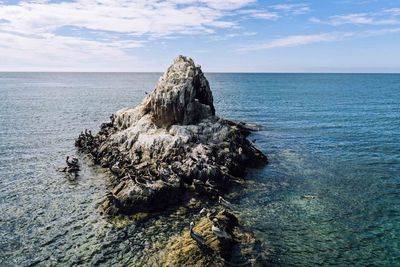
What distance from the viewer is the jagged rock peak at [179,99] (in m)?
51.2

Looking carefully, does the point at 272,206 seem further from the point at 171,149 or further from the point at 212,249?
the point at 171,149

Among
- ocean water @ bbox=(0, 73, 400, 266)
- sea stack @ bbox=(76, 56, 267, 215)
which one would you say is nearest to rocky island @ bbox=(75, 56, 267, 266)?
sea stack @ bbox=(76, 56, 267, 215)

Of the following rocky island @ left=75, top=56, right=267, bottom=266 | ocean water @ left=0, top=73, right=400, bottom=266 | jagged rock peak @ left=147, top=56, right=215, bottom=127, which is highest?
jagged rock peak @ left=147, top=56, right=215, bottom=127

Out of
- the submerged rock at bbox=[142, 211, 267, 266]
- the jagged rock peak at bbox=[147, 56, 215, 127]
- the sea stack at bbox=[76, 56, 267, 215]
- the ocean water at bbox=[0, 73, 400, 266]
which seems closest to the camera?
the submerged rock at bbox=[142, 211, 267, 266]

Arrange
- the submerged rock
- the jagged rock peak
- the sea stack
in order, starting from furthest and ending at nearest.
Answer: the jagged rock peak, the sea stack, the submerged rock

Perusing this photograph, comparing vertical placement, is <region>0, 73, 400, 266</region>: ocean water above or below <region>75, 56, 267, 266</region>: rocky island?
below

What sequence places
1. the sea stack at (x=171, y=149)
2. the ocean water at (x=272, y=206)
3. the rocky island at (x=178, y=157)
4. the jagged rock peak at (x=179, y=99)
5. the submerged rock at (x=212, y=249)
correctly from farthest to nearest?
the jagged rock peak at (x=179, y=99) → the sea stack at (x=171, y=149) → the rocky island at (x=178, y=157) → the ocean water at (x=272, y=206) → the submerged rock at (x=212, y=249)

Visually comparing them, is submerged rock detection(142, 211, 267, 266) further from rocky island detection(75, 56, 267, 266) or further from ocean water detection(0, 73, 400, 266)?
ocean water detection(0, 73, 400, 266)

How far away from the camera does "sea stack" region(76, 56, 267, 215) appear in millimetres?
37500

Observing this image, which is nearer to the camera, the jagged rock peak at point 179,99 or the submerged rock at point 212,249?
the submerged rock at point 212,249

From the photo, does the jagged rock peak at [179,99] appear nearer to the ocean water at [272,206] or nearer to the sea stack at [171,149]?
the sea stack at [171,149]

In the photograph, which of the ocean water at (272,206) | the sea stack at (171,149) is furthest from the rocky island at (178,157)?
the ocean water at (272,206)

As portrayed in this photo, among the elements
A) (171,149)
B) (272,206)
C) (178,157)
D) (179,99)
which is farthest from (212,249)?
(179,99)

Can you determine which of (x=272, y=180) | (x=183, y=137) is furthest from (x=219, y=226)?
(x=183, y=137)
